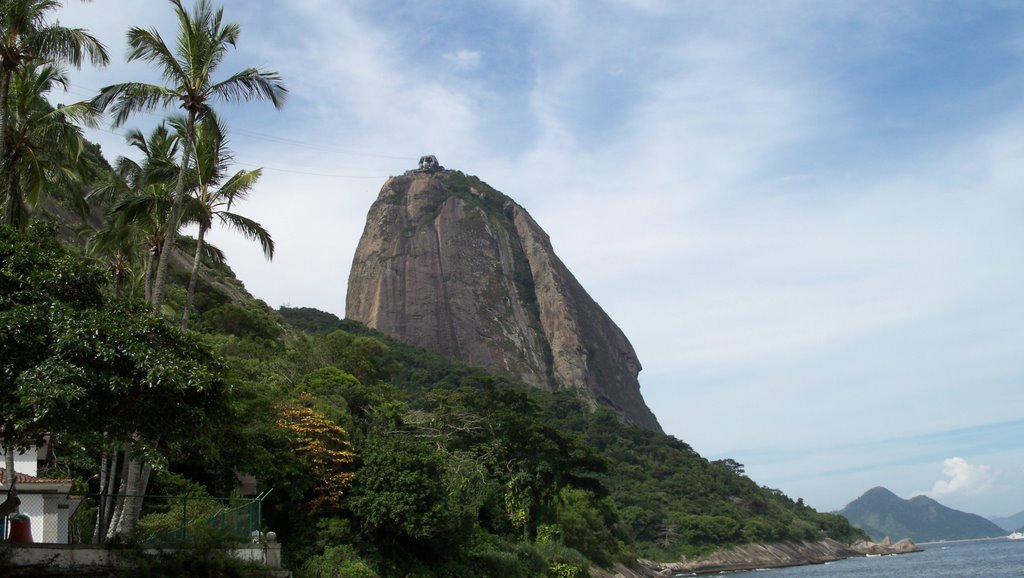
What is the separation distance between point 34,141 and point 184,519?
27.9 ft

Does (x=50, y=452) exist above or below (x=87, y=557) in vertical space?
above

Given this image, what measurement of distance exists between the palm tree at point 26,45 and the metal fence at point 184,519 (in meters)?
7.10

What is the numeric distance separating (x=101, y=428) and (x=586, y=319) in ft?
523

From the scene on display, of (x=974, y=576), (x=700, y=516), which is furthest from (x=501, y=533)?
(x=700, y=516)

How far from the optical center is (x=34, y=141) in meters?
19.2

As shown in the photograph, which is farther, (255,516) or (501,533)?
(501,533)

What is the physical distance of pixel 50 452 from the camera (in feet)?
82.1

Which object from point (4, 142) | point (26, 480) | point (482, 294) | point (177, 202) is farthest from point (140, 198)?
point (482, 294)

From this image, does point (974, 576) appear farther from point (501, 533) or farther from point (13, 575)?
point (13, 575)

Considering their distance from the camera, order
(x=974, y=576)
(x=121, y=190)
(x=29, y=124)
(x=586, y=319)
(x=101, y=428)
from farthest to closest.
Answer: (x=586, y=319) → (x=974, y=576) → (x=121, y=190) → (x=29, y=124) → (x=101, y=428)

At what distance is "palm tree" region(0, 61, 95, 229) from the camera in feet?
61.6

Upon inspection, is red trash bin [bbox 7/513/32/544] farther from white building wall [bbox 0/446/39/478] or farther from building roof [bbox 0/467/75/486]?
white building wall [bbox 0/446/39/478]

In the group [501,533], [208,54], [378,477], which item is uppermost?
[208,54]

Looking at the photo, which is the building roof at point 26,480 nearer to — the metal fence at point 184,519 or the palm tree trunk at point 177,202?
the metal fence at point 184,519
